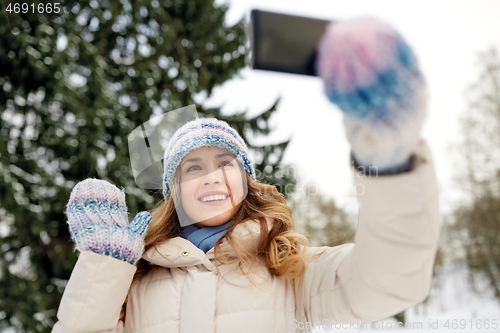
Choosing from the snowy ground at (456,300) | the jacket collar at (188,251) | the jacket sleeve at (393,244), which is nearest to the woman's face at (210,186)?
the jacket collar at (188,251)

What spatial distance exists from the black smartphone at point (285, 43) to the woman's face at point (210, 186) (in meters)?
0.95

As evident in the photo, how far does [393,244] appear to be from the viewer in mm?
782

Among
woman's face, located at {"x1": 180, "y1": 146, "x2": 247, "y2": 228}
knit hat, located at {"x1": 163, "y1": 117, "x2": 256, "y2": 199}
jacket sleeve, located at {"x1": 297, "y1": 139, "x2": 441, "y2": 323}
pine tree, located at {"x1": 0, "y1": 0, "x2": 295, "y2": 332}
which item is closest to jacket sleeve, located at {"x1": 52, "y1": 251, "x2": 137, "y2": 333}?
woman's face, located at {"x1": 180, "y1": 146, "x2": 247, "y2": 228}

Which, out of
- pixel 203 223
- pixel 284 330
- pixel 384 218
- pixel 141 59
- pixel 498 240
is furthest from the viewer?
pixel 498 240

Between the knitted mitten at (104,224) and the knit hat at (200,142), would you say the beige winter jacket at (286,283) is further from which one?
the knit hat at (200,142)

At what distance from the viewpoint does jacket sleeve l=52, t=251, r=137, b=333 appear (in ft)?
3.87

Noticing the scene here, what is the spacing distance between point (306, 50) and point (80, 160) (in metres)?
4.19

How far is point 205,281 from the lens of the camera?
4.19 feet

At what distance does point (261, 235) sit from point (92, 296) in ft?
2.06

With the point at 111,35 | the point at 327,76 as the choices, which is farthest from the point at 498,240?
the point at 327,76

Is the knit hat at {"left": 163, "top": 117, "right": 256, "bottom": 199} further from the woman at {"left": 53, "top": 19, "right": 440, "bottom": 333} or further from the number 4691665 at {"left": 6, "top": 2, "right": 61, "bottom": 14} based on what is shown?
the number 4691665 at {"left": 6, "top": 2, "right": 61, "bottom": 14}

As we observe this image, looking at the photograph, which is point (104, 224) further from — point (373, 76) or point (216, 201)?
point (373, 76)

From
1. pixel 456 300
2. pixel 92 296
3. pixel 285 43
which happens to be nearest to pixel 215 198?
pixel 92 296

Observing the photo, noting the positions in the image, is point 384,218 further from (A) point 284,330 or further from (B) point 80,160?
(B) point 80,160
